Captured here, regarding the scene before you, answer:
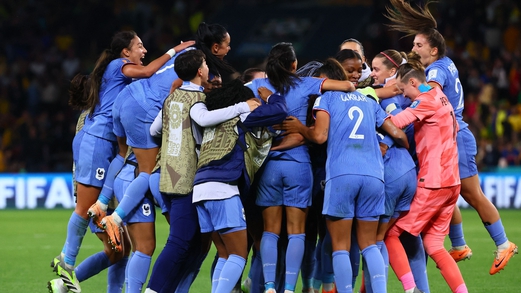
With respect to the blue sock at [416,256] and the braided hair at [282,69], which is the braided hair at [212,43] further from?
the blue sock at [416,256]

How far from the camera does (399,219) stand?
643 centimetres

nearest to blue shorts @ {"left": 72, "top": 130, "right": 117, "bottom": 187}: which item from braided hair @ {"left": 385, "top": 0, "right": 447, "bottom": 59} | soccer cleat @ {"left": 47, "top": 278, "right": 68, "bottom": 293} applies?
soccer cleat @ {"left": 47, "top": 278, "right": 68, "bottom": 293}

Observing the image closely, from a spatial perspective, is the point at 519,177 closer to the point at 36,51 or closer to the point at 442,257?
the point at 442,257

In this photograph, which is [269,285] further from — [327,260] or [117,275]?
[117,275]

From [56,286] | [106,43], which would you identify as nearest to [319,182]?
[56,286]

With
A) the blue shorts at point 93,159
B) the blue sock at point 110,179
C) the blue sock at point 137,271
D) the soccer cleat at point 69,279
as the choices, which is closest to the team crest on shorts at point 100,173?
the blue shorts at point 93,159

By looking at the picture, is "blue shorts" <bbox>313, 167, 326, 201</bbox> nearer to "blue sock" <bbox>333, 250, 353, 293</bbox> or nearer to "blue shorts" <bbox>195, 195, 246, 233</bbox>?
"blue sock" <bbox>333, 250, 353, 293</bbox>

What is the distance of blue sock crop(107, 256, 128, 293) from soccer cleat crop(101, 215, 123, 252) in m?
→ 0.74

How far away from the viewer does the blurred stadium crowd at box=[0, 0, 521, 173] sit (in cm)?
1803

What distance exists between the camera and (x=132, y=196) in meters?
6.26

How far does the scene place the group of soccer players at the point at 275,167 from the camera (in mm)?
5914

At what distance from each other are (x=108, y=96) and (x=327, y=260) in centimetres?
252

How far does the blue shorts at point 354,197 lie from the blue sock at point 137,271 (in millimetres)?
1507

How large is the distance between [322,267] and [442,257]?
105cm
